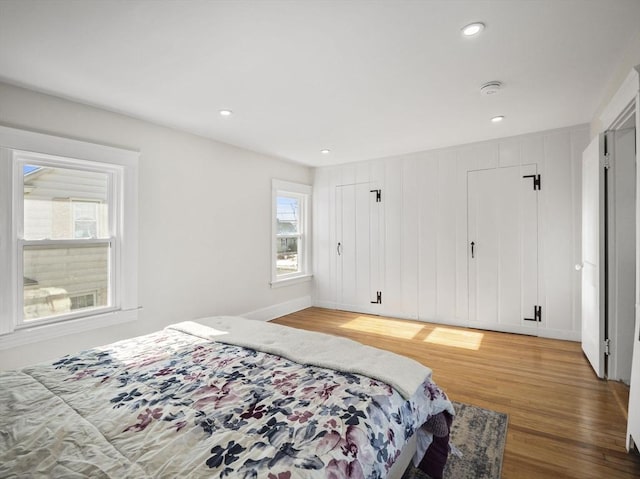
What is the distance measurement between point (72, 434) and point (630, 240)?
12.6 ft

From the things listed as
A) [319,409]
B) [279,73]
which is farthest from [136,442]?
[279,73]

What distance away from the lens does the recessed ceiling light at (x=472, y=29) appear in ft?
5.99

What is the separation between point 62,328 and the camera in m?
2.72

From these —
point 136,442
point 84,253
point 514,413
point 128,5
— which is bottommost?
point 514,413

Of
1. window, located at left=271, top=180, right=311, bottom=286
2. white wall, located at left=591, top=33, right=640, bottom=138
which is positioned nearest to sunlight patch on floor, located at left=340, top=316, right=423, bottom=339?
window, located at left=271, top=180, right=311, bottom=286

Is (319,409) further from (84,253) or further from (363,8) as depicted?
(84,253)

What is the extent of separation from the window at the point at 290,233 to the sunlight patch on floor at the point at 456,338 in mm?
2364

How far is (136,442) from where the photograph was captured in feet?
3.71

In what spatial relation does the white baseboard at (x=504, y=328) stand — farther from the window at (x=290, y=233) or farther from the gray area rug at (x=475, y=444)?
the gray area rug at (x=475, y=444)


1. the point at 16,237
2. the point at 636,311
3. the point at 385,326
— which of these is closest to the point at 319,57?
the point at 636,311

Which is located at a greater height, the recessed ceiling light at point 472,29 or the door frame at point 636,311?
the recessed ceiling light at point 472,29

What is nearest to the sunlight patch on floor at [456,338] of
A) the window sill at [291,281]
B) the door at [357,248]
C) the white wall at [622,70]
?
the door at [357,248]

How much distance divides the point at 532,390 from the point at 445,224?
239 cm

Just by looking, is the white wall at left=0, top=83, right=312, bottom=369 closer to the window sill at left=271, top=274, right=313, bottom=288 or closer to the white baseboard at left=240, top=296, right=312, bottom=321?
the white baseboard at left=240, top=296, right=312, bottom=321
